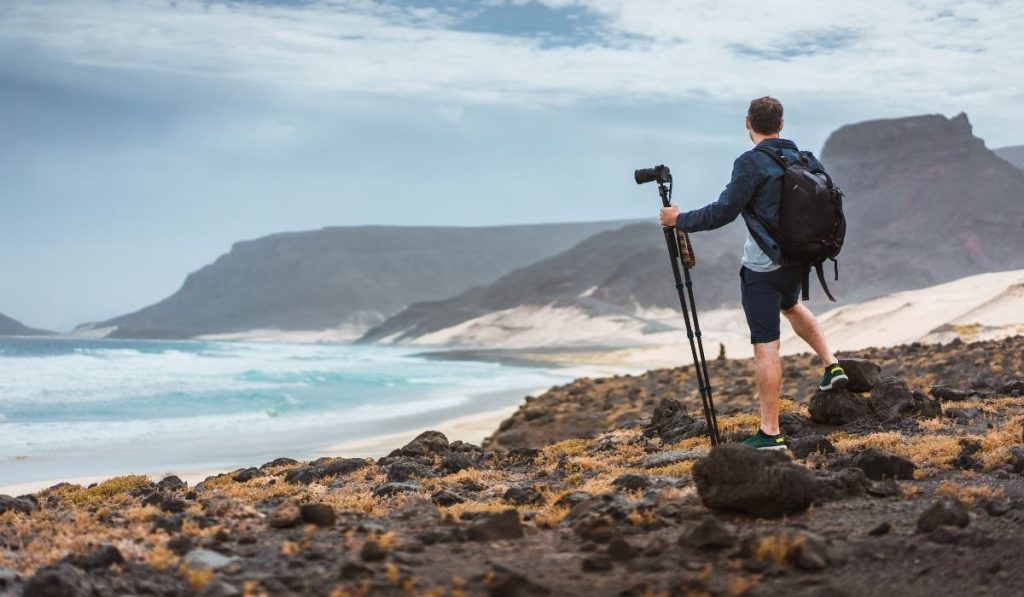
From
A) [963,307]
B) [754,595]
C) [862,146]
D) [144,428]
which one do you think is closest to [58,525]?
[754,595]

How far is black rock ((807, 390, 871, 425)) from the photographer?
31.2 feet

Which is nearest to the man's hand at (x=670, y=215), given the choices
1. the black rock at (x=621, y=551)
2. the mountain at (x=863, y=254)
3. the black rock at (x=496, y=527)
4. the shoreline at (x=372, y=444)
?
the black rock at (x=496, y=527)

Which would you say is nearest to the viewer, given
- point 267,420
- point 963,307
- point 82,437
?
point 82,437

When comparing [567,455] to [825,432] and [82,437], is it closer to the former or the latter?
[825,432]

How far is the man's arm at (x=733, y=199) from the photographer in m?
6.70

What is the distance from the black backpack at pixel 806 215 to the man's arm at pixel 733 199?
7.3 inches

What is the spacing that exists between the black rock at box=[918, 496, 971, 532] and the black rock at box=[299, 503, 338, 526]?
9.97 ft

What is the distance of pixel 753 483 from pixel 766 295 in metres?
1.80

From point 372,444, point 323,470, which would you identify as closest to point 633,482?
point 323,470

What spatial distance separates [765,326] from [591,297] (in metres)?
132

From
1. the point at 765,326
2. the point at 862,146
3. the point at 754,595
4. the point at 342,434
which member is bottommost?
the point at 342,434

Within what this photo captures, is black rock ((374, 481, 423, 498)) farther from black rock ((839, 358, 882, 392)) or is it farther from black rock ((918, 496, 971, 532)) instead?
black rock ((839, 358, 882, 392))

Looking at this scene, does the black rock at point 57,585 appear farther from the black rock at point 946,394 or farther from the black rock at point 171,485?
the black rock at point 946,394

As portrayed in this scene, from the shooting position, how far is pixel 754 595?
4.18m
